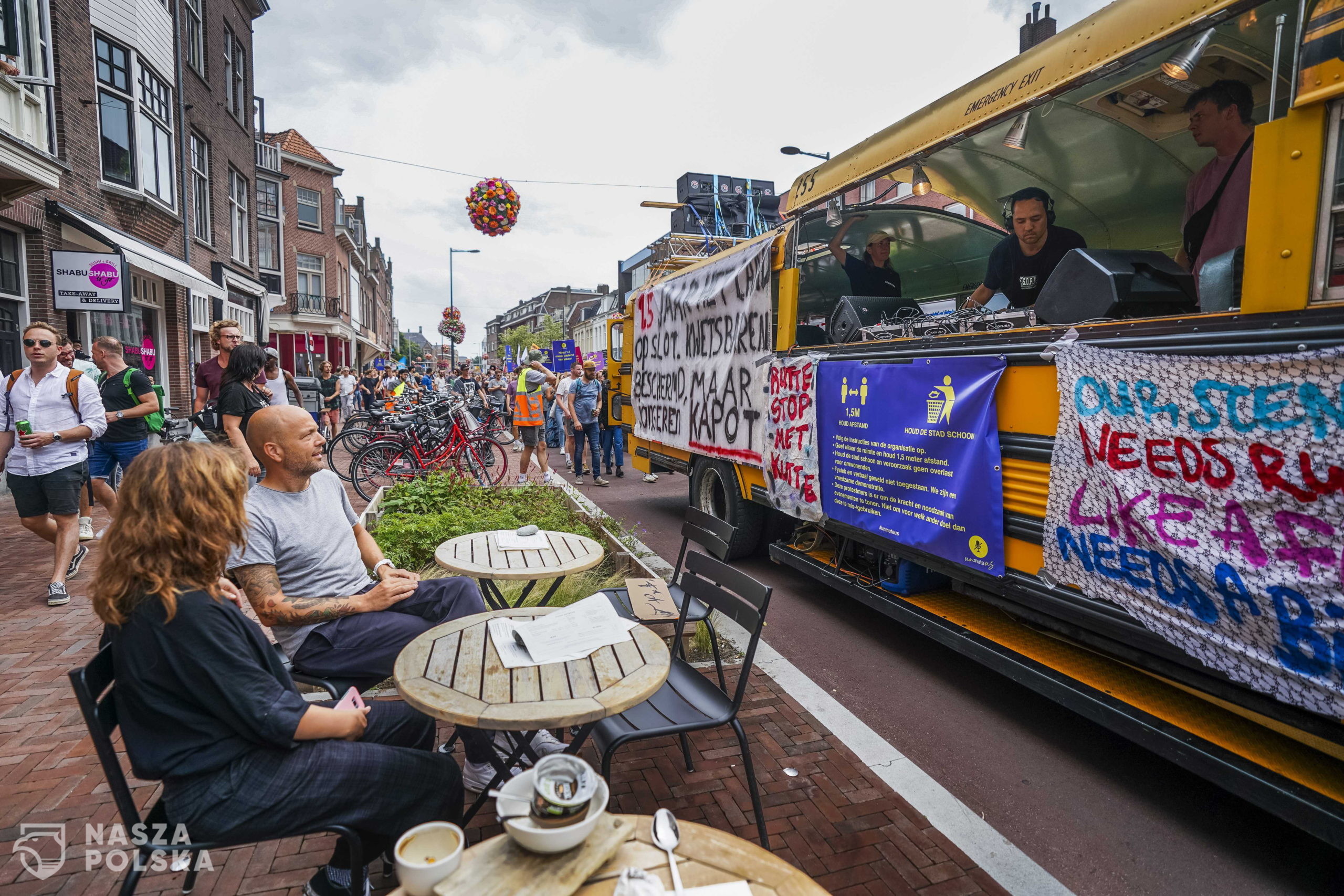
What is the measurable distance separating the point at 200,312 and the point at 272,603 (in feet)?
55.8

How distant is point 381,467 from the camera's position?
31.6 ft

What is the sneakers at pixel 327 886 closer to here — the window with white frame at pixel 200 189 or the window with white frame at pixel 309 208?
the window with white frame at pixel 200 189

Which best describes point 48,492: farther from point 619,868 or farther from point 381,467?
point 619,868

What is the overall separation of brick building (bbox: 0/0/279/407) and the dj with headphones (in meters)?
7.77

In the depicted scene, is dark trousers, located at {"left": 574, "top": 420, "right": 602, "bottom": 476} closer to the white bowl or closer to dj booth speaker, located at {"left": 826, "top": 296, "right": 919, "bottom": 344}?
dj booth speaker, located at {"left": 826, "top": 296, "right": 919, "bottom": 344}

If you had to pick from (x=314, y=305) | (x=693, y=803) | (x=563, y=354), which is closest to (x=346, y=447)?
(x=563, y=354)

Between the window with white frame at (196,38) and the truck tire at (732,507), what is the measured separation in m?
16.3

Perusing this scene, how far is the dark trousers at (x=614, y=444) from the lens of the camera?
1195 centimetres

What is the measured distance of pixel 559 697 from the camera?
2.11m

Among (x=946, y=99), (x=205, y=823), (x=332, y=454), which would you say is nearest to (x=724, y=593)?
(x=205, y=823)

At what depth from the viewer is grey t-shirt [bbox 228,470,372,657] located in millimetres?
2668

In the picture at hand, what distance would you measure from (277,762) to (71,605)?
4355 millimetres

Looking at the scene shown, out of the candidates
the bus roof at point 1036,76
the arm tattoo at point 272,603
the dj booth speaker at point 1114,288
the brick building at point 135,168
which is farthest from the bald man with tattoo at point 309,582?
the brick building at point 135,168

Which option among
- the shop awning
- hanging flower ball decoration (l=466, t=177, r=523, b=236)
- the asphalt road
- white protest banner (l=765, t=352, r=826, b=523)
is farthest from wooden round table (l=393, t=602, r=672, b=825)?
the shop awning
